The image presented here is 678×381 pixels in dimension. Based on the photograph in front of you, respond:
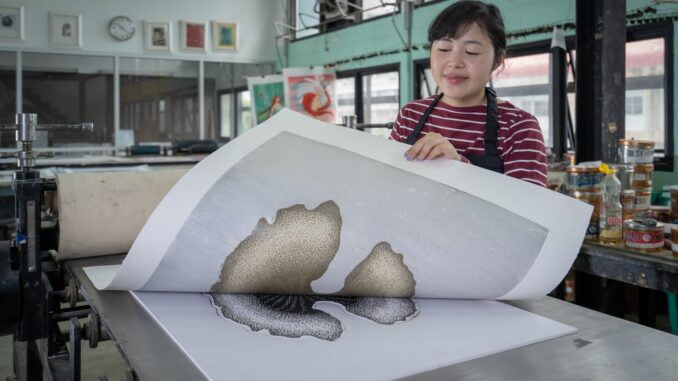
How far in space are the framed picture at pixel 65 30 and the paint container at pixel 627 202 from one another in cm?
650

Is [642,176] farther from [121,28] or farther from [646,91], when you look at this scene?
[121,28]

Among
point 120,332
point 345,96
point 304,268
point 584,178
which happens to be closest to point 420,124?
point 304,268

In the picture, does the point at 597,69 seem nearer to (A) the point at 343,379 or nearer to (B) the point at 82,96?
(A) the point at 343,379

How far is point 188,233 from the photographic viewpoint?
0.90 metres

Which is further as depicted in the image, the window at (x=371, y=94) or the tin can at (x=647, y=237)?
the window at (x=371, y=94)

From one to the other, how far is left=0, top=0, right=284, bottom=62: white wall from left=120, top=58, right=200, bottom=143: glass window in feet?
0.60

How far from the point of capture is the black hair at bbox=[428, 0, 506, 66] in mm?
1156

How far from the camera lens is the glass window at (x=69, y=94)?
655 cm

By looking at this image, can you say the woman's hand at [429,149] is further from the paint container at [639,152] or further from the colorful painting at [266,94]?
the colorful painting at [266,94]

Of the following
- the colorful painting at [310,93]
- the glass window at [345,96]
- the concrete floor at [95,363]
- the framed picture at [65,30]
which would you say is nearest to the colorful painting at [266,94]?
the colorful painting at [310,93]

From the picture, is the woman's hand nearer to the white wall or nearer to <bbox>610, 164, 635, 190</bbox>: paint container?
<bbox>610, 164, 635, 190</bbox>: paint container

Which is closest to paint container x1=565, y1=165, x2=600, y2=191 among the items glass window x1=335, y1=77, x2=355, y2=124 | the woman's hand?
the woman's hand

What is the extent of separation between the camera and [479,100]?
1302 millimetres

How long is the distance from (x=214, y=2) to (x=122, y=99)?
1.72 m
